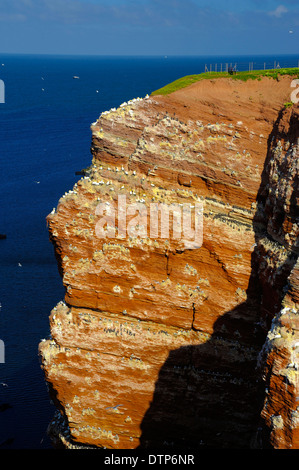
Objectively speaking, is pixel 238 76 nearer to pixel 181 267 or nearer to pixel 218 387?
pixel 181 267

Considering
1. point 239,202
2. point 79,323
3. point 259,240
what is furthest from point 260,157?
point 79,323

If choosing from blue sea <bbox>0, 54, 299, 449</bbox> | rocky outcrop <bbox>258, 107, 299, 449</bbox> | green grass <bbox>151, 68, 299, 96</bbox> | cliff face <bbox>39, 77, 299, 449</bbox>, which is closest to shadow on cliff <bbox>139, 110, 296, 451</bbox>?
cliff face <bbox>39, 77, 299, 449</bbox>

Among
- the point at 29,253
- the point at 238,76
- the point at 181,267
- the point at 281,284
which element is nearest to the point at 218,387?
the point at 181,267

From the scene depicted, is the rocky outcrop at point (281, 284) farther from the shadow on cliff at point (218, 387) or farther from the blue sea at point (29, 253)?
the blue sea at point (29, 253)

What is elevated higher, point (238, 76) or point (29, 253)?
point (238, 76)

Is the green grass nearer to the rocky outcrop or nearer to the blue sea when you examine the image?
the blue sea
